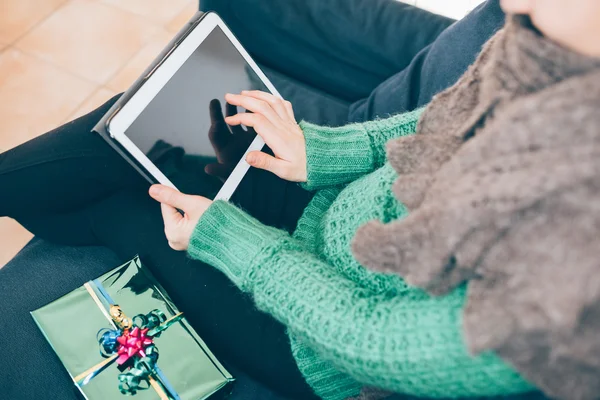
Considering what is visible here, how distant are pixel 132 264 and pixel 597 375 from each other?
2.08 ft

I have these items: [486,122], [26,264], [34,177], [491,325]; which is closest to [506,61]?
[486,122]

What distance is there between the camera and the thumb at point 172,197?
0.67 meters

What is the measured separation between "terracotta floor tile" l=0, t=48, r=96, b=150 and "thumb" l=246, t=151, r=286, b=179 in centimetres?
105

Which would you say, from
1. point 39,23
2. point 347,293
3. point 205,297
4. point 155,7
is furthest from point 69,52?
point 347,293

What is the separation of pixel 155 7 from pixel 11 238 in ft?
3.45

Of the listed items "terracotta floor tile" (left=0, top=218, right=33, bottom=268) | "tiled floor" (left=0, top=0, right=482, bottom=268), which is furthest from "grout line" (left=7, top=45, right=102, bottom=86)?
"terracotta floor tile" (left=0, top=218, right=33, bottom=268)

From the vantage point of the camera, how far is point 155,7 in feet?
5.89

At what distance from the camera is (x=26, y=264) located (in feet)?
2.63

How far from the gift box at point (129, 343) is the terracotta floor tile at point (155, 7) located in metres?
1.35

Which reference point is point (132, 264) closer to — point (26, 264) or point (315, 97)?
point (26, 264)

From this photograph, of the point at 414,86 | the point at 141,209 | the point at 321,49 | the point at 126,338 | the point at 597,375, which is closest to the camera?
the point at 597,375

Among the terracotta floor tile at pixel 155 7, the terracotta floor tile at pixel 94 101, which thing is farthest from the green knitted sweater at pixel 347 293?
the terracotta floor tile at pixel 155 7

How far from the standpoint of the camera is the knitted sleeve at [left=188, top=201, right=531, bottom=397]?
45cm

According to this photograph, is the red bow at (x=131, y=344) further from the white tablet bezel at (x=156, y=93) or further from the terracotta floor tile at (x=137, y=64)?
the terracotta floor tile at (x=137, y=64)
